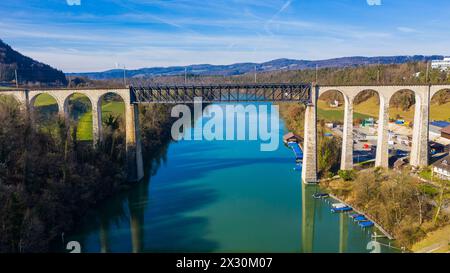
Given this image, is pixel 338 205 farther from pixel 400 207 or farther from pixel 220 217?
pixel 220 217

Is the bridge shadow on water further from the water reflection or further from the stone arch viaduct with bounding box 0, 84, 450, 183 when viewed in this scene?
the water reflection

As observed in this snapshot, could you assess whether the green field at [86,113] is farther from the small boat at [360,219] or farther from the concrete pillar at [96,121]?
the small boat at [360,219]

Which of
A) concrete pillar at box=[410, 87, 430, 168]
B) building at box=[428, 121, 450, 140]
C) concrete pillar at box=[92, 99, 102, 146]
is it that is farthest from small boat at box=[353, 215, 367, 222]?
building at box=[428, 121, 450, 140]

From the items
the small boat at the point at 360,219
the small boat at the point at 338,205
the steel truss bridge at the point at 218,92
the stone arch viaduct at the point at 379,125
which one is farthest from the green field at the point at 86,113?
the small boat at the point at 360,219

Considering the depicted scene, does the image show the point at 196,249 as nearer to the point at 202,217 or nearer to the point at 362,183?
the point at 202,217
